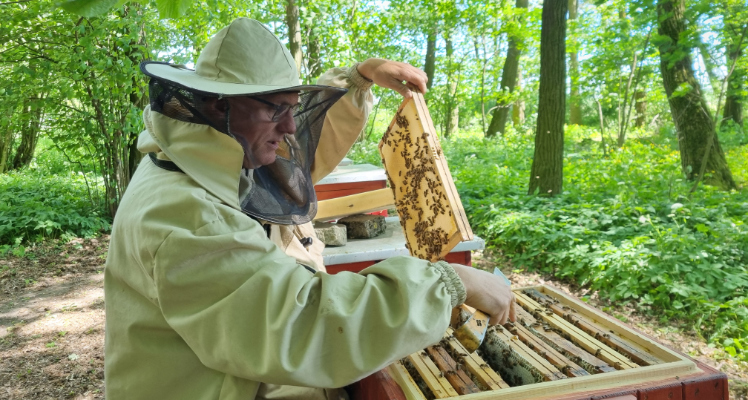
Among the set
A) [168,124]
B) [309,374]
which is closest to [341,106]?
[168,124]

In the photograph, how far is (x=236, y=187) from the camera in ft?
4.98

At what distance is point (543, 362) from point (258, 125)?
110cm

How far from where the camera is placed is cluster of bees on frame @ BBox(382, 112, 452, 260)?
220 centimetres

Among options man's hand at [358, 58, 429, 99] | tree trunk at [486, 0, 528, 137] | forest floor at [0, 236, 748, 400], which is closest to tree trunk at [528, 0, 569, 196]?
forest floor at [0, 236, 748, 400]

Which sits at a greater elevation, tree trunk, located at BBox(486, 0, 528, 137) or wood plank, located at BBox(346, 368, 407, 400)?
tree trunk, located at BBox(486, 0, 528, 137)

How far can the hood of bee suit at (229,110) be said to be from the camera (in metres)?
1.47

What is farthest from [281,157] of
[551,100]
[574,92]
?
[574,92]

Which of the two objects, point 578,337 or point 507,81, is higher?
point 507,81

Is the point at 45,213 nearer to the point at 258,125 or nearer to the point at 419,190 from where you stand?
the point at 419,190

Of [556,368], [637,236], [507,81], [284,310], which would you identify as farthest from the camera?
[507,81]

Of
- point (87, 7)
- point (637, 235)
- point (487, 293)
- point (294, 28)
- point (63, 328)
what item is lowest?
point (63, 328)

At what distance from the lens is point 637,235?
16.5 ft

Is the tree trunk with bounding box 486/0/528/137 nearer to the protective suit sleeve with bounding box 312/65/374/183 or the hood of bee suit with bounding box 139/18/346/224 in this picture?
the protective suit sleeve with bounding box 312/65/374/183

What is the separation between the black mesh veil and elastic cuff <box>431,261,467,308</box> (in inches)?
25.2
